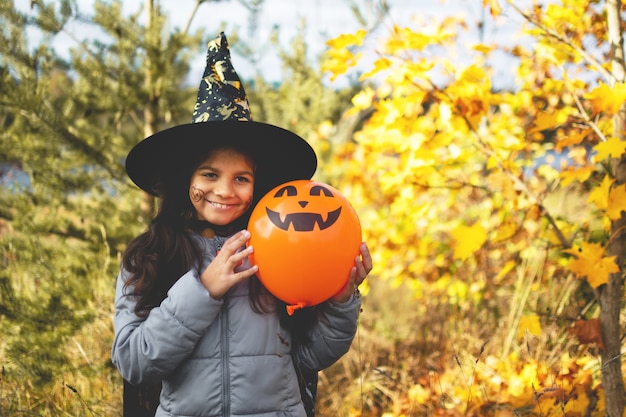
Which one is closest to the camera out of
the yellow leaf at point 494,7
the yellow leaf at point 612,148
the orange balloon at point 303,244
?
the orange balloon at point 303,244

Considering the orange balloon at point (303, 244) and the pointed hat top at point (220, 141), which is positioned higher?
the pointed hat top at point (220, 141)

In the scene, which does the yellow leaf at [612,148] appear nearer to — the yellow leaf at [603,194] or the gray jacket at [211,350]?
the yellow leaf at [603,194]

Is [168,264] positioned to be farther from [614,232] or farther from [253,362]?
[614,232]

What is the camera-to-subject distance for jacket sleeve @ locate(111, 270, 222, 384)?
1.52 m

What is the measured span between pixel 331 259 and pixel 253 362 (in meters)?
0.42

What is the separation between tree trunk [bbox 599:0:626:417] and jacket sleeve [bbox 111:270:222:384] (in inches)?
63.7

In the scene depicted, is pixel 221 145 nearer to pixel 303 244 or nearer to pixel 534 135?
pixel 303 244

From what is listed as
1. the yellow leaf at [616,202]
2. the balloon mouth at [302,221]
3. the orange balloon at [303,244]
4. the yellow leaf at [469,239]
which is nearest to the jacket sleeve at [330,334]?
the orange balloon at [303,244]

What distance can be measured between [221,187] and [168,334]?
499mm

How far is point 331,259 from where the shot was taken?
1.53 metres

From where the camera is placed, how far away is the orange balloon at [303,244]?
1.51 meters

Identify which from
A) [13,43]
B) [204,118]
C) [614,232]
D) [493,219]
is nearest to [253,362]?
[204,118]

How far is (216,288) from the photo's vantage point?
154 cm

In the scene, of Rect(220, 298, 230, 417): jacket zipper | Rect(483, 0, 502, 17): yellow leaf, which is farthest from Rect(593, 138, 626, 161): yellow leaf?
Rect(220, 298, 230, 417): jacket zipper
